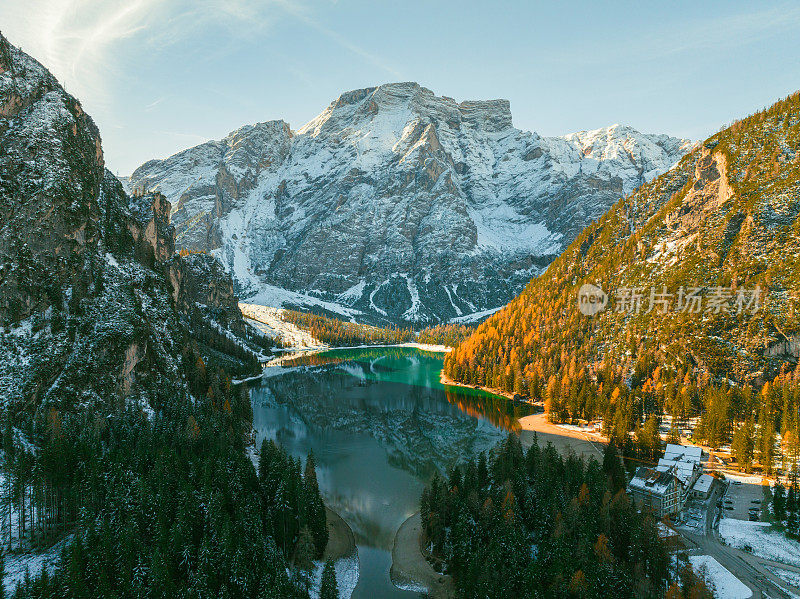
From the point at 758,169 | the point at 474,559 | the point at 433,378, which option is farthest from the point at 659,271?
the point at 474,559

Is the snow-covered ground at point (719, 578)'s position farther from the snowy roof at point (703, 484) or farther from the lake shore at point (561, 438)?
the lake shore at point (561, 438)

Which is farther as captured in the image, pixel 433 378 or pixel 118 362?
pixel 433 378

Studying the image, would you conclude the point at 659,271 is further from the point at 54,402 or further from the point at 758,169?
the point at 54,402

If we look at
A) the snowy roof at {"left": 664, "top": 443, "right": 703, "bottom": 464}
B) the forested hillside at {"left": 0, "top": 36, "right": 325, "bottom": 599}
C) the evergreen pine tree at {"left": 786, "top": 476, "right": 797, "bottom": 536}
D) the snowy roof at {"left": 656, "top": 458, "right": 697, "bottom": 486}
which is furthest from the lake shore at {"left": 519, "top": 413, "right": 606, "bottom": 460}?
the forested hillside at {"left": 0, "top": 36, "right": 325, "bottom": 599}

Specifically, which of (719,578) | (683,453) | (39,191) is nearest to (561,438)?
(683,453)

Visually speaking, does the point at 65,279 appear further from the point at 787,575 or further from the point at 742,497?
the point at 742,497
